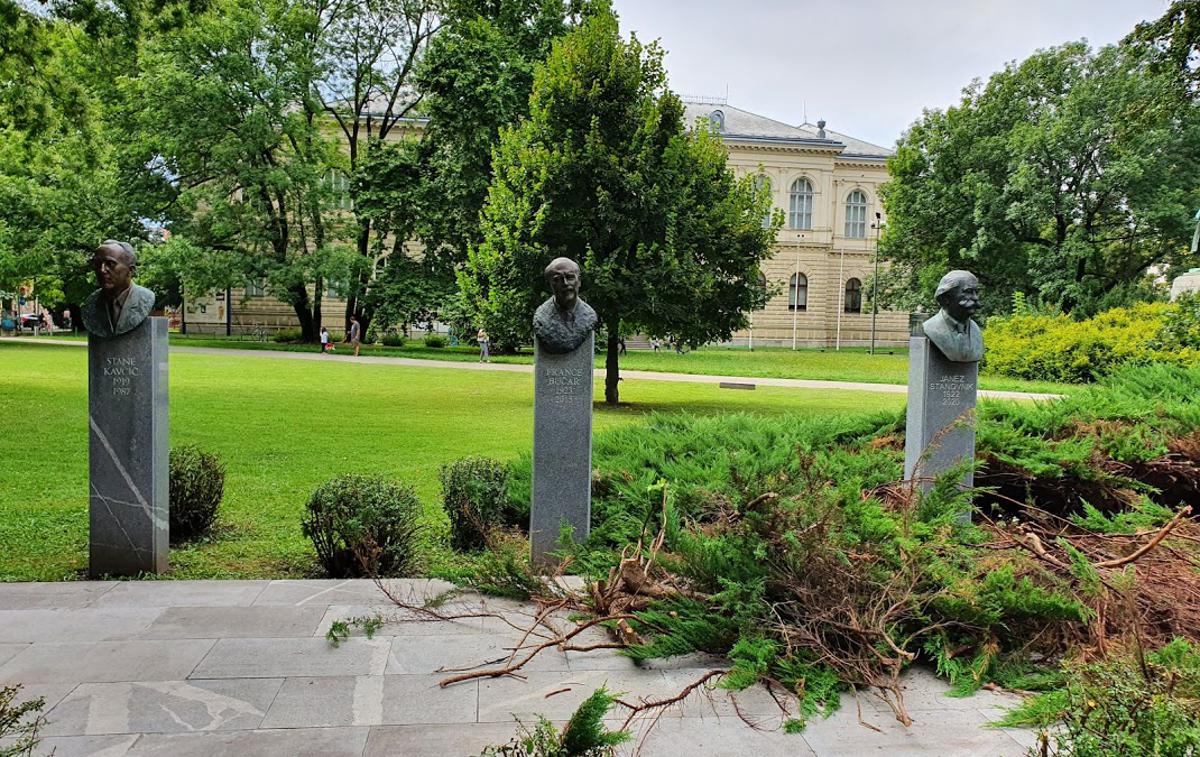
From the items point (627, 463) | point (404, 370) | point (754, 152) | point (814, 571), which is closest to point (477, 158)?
point (404, 370)

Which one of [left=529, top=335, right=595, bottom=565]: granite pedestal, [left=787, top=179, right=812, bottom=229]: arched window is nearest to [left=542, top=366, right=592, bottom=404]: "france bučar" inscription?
[left=529, top=335, right=595, bottom=565]: granite pedestal

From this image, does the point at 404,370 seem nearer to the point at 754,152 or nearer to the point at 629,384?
the point at 629,384

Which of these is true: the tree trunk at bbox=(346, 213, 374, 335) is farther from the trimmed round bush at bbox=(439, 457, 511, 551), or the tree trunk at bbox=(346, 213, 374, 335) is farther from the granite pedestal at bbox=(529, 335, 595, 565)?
the granite pedestal at bbox=(529, 335, 595, 565)

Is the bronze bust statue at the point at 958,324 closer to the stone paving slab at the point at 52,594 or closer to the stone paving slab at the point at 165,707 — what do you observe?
the stone paving slab at the point at 165,707

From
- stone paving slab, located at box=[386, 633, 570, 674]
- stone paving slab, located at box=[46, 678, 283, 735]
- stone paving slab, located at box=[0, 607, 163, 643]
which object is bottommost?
stone paving slab, located at box=[0, 607, 163, 643]

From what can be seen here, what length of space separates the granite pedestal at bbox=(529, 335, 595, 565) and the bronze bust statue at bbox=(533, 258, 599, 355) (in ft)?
0.22

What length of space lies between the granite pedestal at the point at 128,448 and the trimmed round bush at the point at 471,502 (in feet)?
7.33

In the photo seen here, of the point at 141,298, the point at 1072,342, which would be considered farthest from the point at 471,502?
the point at 1072,342

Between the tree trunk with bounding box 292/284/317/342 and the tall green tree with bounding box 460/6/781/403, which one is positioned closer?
the tall green tree with bounding box 460/6/781/403

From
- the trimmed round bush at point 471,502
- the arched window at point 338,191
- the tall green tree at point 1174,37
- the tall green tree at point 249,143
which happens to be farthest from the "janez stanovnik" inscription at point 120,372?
the arched window at point 338,191

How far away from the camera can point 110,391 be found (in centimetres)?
601

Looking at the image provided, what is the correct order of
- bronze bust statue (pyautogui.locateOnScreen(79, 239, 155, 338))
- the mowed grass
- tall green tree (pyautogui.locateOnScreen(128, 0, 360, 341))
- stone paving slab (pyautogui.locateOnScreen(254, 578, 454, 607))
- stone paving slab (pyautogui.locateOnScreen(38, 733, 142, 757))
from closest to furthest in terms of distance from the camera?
1. stone paving slab (pyautogui.locateOnScreen(38, 733, 142, 757))
2. stone paving slab (pyautogui.locateOnScreen(254, 578, 454, 607))
3. bronze bust statue (pyautogui.locateOnScreen(79, 239, 155, 338))
4. the mowed grass
5. tall green tree (pyautogui.locateOnScreen(128, 0, 360, 341))

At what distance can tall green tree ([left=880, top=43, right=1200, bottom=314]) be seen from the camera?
3334cm

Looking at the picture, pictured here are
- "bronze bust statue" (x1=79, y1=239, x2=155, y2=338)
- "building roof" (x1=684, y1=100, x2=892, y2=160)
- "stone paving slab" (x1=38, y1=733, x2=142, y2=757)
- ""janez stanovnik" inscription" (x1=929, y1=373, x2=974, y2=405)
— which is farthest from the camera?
"building roof" (x1=684, y1=100, x2=892, y2=160)
